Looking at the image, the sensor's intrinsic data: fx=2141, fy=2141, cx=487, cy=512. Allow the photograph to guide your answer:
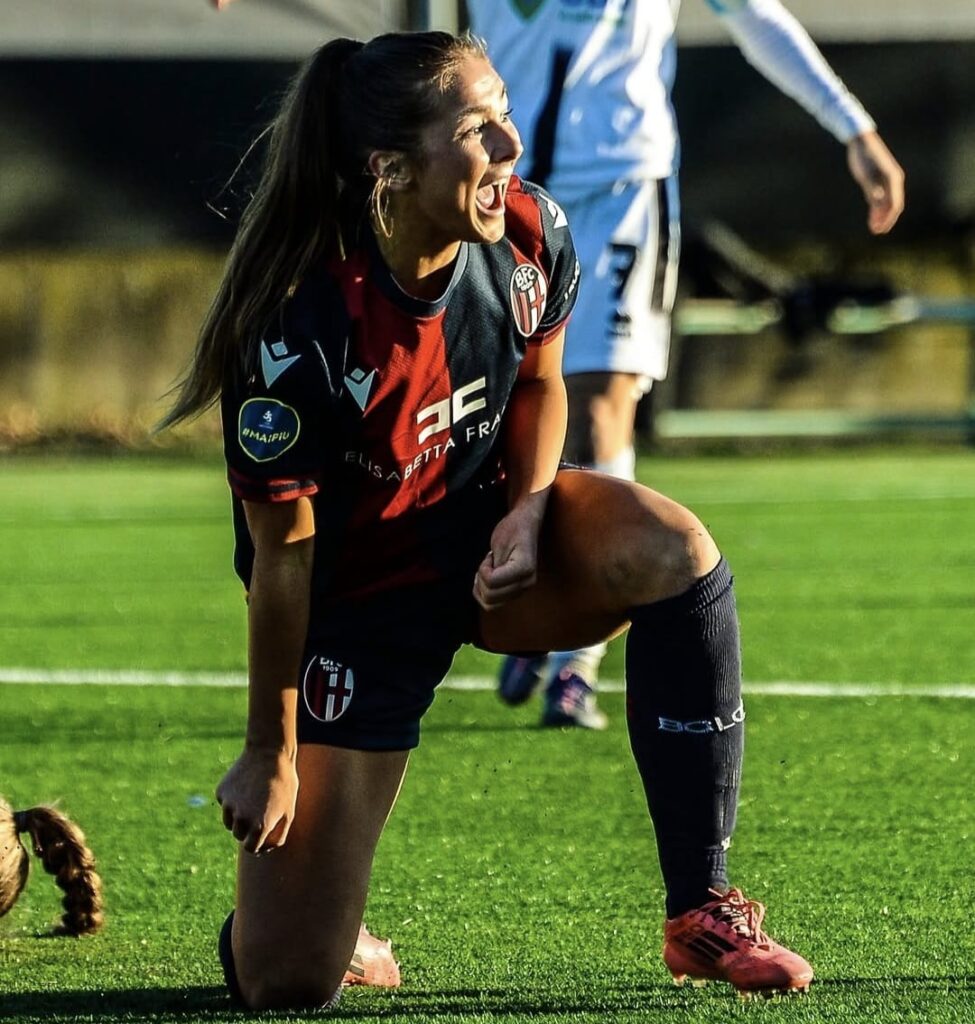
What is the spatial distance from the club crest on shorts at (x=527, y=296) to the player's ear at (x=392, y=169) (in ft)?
0.97

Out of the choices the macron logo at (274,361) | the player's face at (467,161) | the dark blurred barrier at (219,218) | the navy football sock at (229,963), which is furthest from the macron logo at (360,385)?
the dark blurred barrier at (219,218)

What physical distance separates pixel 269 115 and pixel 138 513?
11.5ft

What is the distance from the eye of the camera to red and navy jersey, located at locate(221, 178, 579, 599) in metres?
2.88

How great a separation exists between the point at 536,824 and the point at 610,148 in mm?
1868

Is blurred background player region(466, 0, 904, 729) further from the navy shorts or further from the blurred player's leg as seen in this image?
the navy shorts

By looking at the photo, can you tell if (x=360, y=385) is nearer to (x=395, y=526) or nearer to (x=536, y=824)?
(x=395, y=526)

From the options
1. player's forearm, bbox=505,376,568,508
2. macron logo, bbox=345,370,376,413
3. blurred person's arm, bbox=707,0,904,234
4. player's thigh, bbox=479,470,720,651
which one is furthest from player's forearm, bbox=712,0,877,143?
macron logo, bbox=345,370,376,413

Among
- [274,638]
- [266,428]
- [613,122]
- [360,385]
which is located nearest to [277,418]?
[266,428]

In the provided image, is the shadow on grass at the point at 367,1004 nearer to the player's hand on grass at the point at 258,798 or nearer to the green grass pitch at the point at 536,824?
the green grass pitch at the point at 536,824

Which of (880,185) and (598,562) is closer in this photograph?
(598,562)

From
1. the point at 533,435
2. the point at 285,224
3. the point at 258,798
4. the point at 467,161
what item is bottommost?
the point at 258,798

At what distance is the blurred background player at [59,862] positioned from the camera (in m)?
3.24

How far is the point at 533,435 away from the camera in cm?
327

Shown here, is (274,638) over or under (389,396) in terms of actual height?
under
